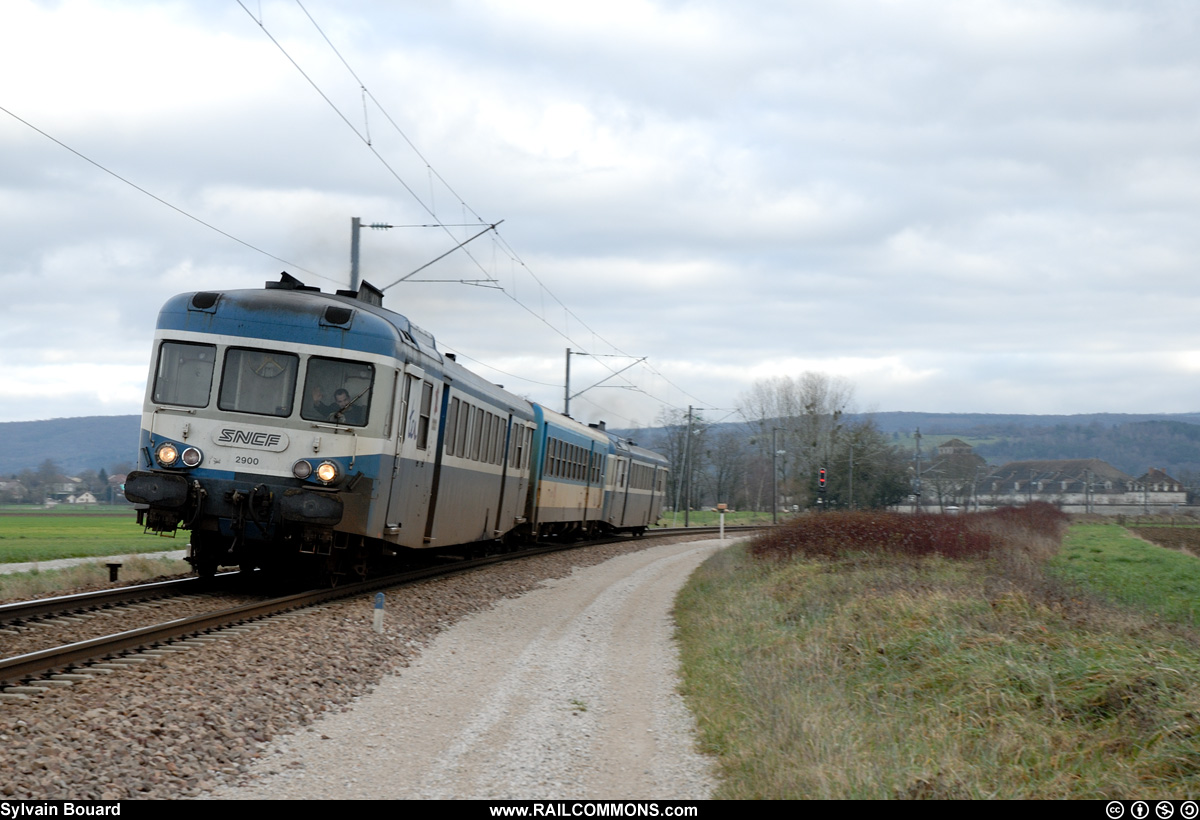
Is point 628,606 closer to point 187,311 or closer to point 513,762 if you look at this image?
point 187,311

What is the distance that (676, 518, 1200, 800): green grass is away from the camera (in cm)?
637

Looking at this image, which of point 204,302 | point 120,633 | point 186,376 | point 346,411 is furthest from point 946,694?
point 204,302

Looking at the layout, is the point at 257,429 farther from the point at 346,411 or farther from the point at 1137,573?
the point at 1137,573

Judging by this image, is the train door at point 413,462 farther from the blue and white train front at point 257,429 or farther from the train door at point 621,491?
the train door at point 621,491

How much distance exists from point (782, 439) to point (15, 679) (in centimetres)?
8551

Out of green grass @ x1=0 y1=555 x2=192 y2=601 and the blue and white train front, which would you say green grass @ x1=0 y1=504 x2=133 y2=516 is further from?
the blue and white train front

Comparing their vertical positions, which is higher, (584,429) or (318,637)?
(584,429)

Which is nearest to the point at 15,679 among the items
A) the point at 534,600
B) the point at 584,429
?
the point at 534,600

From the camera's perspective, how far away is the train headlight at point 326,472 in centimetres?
1260

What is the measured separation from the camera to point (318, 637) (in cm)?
1058

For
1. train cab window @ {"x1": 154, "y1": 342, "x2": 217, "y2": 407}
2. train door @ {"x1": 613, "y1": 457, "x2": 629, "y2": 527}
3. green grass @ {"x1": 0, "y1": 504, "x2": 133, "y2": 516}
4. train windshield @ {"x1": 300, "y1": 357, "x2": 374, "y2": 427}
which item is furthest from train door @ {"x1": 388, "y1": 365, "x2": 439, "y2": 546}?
green grass @ {"x1": 0, "y1": 504, "x2": 133, "y2": 516}

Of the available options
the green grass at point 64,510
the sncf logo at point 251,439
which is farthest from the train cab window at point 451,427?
the green grass at point 64,510

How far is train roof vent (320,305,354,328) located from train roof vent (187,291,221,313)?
1.28 meters

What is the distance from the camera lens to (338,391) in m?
13.0
